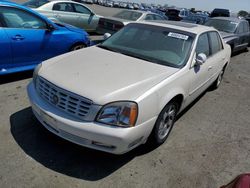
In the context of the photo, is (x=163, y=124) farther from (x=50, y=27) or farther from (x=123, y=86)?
(x=50, y=27)

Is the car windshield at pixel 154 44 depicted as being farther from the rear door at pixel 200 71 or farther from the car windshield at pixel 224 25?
the car windshield at pixel 224 25

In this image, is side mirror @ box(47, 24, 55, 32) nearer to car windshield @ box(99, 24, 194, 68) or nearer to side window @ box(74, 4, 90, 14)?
car windshield @ box(99, 24, 194, 68)

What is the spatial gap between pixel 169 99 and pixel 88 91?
1.03 m

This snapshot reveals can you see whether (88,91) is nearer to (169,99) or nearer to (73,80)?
(73,80)

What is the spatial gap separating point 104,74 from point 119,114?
0.64 metres

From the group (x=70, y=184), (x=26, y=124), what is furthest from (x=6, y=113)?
(x=70, y=184)

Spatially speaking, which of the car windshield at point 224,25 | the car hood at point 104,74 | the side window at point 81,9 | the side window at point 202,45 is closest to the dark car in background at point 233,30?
the car windshield at point 224,25

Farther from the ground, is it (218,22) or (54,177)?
(218,22)

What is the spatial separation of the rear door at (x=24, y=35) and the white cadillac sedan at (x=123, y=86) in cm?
157

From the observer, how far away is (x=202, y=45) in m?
3.80

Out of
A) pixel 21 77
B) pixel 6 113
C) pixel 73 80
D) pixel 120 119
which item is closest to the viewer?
pixel 120 119

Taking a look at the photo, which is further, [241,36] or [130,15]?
[241,36]

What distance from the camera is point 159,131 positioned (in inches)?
116

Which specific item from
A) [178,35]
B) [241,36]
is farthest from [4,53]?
[241,36]
